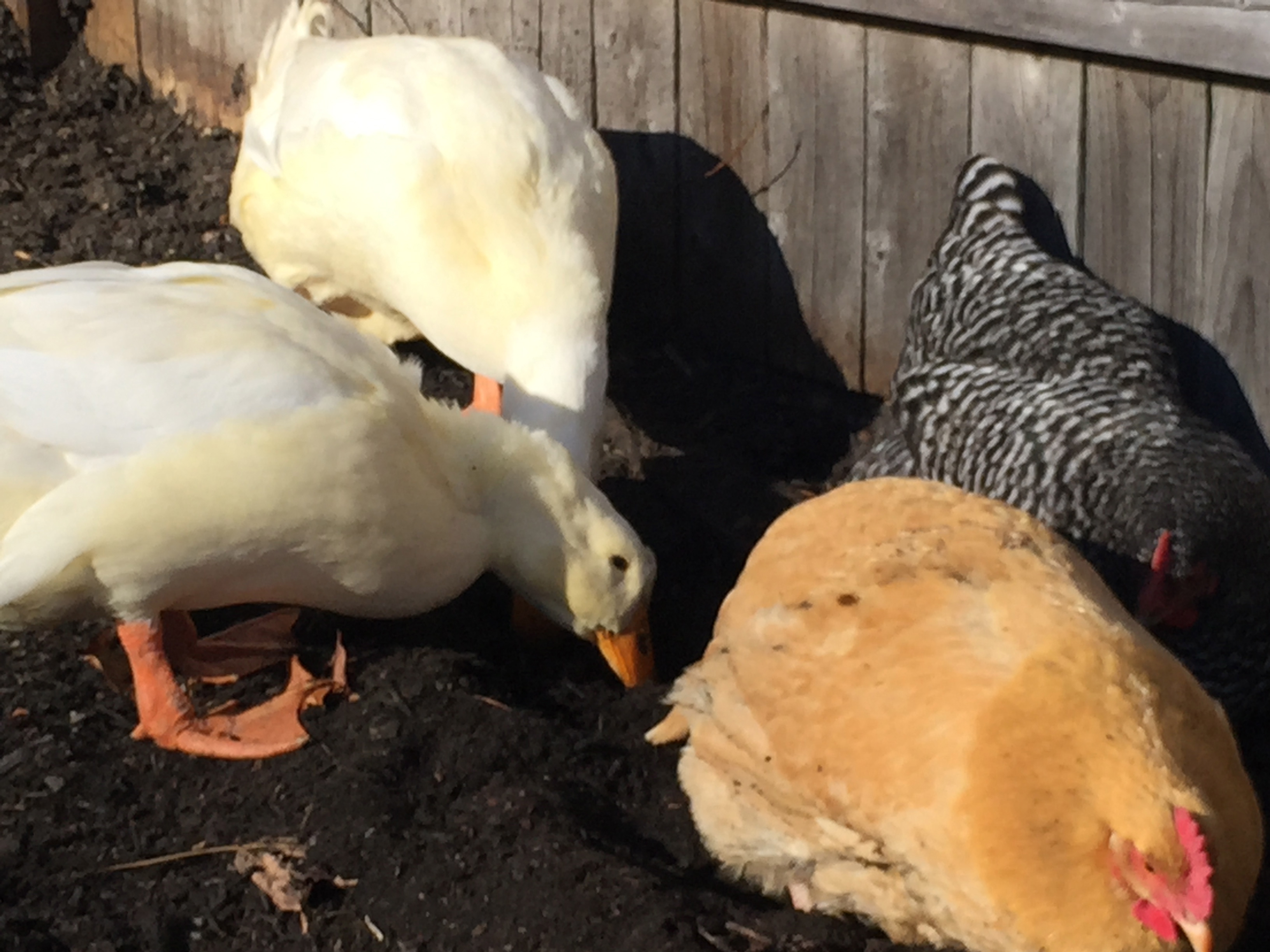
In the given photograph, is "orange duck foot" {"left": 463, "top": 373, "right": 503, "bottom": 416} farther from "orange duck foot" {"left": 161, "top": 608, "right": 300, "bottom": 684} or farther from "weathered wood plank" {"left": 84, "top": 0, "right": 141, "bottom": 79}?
"weathered wood plank" {"left": 84, "top": 0, "right": 141, "bottom": 79}

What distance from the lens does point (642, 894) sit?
8.45 feet

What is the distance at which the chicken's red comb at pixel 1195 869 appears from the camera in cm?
202

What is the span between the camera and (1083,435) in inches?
131

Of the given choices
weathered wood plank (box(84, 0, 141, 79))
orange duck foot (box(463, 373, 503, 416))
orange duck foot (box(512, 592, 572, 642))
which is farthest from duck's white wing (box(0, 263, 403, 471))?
weathered wood plank (box(84, 0, 141, 79))

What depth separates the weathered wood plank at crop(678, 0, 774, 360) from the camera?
4.19 meters

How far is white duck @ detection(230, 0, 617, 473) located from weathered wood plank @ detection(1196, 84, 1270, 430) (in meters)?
1.50

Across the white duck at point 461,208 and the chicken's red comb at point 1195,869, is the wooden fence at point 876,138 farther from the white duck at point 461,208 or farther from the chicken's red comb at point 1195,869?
the chicken's red comb at point 1195,869

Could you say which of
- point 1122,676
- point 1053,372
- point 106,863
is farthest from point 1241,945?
point 106,863

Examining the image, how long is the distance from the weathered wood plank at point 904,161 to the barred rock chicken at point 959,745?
131 cm

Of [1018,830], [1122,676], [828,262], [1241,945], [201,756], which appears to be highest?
[828,262]

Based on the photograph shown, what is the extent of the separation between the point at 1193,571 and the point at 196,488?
2049mm

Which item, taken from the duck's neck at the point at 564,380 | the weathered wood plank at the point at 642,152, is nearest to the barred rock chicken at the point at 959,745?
the duck's neck at the point at 564,380

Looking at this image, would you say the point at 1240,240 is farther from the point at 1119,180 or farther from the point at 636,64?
the point at 636,64

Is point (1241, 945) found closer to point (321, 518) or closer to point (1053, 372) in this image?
point (1053, 372)
